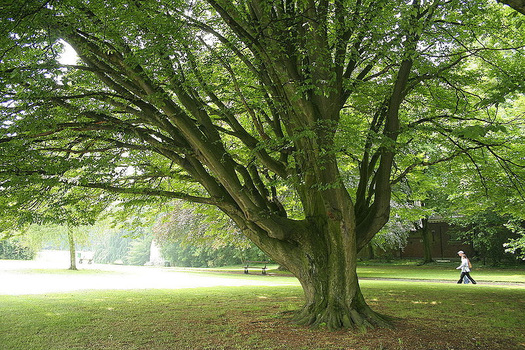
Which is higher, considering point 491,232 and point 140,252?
point 491,232

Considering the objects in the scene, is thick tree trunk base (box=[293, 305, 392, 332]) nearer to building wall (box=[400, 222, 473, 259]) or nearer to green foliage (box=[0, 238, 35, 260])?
building wall (box=[400, 222, 473, 259])

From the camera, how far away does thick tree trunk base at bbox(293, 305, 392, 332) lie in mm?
7988

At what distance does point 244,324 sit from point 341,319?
1.97 m

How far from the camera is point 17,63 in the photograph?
27.2 ft

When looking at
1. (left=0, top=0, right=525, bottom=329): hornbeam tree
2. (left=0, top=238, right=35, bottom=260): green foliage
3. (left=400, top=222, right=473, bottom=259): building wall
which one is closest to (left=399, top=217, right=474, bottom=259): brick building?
(left=400, top=222, right=473, bottom=259): building wall

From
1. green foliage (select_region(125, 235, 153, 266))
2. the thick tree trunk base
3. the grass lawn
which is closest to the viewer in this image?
the grass lawn

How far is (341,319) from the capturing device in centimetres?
812

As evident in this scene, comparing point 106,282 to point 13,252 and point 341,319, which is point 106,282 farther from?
point 13,252

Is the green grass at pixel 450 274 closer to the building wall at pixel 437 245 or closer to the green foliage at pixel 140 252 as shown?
the building wall at pixel 437 245

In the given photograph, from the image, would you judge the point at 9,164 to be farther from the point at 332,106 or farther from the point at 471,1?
the point at 471,1

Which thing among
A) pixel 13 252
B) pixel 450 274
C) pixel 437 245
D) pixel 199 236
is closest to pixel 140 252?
pixel 13 252

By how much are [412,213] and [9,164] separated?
14201mm

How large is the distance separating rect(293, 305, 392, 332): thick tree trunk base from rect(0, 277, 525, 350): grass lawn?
0.87ft

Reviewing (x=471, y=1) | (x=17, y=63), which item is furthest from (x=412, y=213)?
(x=17, y=63)
